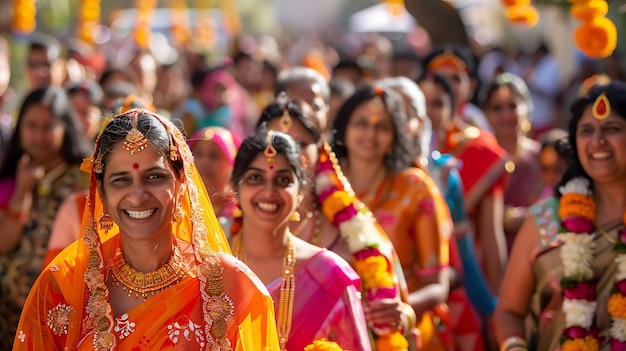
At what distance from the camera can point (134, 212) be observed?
326 cm

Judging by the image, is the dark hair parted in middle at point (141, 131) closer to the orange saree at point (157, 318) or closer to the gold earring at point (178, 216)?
the gold earring at point (178, 216)

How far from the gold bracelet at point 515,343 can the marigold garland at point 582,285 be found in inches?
6.6

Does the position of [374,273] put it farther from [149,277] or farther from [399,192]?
[149,277]

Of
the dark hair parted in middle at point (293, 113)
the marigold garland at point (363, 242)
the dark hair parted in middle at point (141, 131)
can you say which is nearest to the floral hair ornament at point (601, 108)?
the marigold garland at point (363, 242)

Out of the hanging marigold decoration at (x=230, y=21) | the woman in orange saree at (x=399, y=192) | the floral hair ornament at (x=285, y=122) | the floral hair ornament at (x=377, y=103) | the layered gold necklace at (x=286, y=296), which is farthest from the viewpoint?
the hanging marigold decoration at (x=230, y=21)

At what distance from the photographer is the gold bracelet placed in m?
4.42

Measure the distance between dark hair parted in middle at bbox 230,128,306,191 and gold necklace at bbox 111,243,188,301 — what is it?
83cm

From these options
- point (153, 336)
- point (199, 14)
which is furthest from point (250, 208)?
point (199, 14)

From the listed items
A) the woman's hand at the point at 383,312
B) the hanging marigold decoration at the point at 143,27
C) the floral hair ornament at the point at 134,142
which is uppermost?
the floral hair ornament at the point at 134,142

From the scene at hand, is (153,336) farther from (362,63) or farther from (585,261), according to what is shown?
(362,63)

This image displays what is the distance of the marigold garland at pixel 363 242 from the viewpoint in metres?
4.48

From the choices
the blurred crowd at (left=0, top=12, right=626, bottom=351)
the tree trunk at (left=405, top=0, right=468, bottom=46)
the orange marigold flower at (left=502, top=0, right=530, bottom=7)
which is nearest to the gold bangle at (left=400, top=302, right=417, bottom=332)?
the blurred crowd at (left=0, top=12, right=626, bottom=351)

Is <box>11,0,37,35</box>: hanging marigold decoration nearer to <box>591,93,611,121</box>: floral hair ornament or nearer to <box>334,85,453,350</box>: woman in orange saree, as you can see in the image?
<box>334,85,453,350</box>: woman in orange saree

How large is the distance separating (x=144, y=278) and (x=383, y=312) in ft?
4.71
